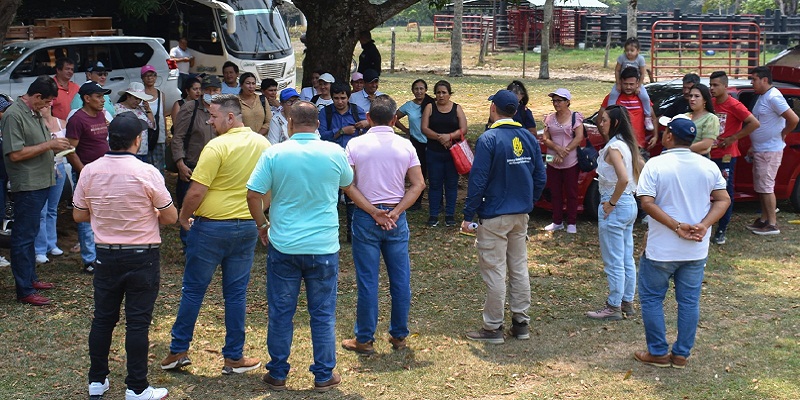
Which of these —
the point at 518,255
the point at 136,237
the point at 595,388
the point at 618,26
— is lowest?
the point at 595,388

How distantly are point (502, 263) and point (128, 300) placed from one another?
2766 mm

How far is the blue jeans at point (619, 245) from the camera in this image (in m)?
7.48

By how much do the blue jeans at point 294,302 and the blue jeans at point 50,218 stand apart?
3.77m

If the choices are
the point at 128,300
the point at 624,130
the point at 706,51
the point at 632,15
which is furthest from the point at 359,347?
the point at 706,51

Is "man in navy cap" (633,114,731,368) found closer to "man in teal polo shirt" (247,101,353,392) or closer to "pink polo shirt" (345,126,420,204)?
"pink polo shirt" (345,126,420,204)

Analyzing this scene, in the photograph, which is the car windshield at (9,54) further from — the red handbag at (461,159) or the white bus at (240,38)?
the red handbag at (461,159)

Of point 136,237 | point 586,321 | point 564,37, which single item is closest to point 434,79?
point 564,37

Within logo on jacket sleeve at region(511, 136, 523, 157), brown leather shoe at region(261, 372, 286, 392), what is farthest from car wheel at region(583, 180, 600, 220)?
brown leather shoe at region(261, 372, 286, 392)

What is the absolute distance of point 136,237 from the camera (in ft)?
18.4

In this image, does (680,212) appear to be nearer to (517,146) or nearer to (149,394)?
(517,146)

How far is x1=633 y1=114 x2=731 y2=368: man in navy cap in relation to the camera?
626 centimetres

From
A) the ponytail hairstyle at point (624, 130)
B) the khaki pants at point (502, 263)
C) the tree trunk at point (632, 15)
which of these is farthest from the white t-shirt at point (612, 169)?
the tree trunk at point (632, 15)

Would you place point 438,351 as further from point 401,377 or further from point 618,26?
point 618,26

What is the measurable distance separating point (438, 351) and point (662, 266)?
178cm
